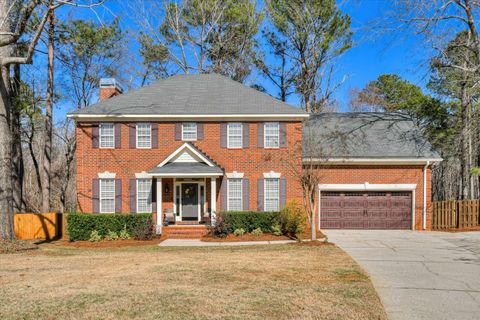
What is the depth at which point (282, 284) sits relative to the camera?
312 inches

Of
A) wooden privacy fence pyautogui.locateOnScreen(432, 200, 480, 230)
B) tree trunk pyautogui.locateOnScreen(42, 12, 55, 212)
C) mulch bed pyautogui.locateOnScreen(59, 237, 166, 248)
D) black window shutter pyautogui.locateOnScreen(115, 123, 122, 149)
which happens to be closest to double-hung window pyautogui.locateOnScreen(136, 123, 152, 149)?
black window shutter pyautogui.locateOnScreen(115, 123, 122, 149)

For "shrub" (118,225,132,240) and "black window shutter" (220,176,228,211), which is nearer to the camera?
"shrub" (118,225,132,240)

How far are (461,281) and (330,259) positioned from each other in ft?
11.3

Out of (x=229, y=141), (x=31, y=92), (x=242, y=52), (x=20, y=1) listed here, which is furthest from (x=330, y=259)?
(x=242, y=52)

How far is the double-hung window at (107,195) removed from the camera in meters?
18.1

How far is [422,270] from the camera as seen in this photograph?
9.43m

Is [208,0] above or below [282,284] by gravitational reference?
above

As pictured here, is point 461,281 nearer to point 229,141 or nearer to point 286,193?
point 286,193

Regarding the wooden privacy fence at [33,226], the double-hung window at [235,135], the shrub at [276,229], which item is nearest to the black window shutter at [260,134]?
the double-hung window at [235,135]

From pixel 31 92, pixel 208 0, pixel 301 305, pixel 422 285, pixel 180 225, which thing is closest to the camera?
pixel 301 305

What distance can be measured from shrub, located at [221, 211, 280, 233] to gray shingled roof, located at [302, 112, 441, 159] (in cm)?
377

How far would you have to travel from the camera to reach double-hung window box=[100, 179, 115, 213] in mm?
18109

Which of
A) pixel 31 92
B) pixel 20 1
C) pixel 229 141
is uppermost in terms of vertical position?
pixel 20 1

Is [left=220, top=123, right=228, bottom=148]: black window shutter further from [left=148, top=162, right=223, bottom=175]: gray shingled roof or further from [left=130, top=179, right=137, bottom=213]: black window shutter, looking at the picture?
[left=130, top=179, right=137, bottom=213]: black window shutter
